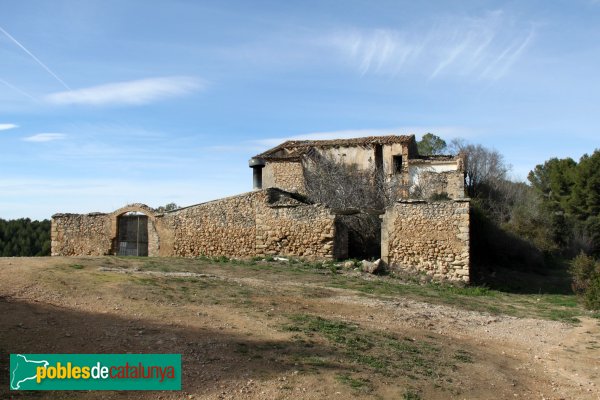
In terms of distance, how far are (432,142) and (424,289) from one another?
1249 inches

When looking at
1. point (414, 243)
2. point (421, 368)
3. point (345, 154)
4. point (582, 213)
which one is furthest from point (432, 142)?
point (421, 368)

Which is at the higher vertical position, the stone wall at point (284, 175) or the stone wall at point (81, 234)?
the stone wall at point (284, 175)

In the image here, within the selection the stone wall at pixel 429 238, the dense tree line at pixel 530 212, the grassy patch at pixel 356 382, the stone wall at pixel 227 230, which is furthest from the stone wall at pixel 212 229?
the grassy patch at pixel 356 382

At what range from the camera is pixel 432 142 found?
44969 mm

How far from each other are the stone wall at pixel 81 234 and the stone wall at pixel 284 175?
11.5m

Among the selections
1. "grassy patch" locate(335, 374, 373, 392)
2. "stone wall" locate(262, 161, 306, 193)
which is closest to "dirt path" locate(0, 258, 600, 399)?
"grassy patch" locate(335, 374, 373, 392)

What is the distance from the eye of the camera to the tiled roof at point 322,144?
3062cm

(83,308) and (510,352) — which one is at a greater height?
(83,308)

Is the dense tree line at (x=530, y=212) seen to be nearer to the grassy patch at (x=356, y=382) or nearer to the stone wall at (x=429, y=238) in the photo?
the stone wall at (x=429, y=238)

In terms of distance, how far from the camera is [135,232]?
21.0m

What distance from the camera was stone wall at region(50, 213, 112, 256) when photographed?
21312mm

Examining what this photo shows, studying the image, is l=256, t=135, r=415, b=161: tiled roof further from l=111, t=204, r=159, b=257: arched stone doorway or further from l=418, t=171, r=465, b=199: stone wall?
l=111, t=204, r=159, b=257: arched stone doorway

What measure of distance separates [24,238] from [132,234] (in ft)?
47.0

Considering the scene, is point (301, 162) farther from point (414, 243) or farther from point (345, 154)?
point (414, 243)
